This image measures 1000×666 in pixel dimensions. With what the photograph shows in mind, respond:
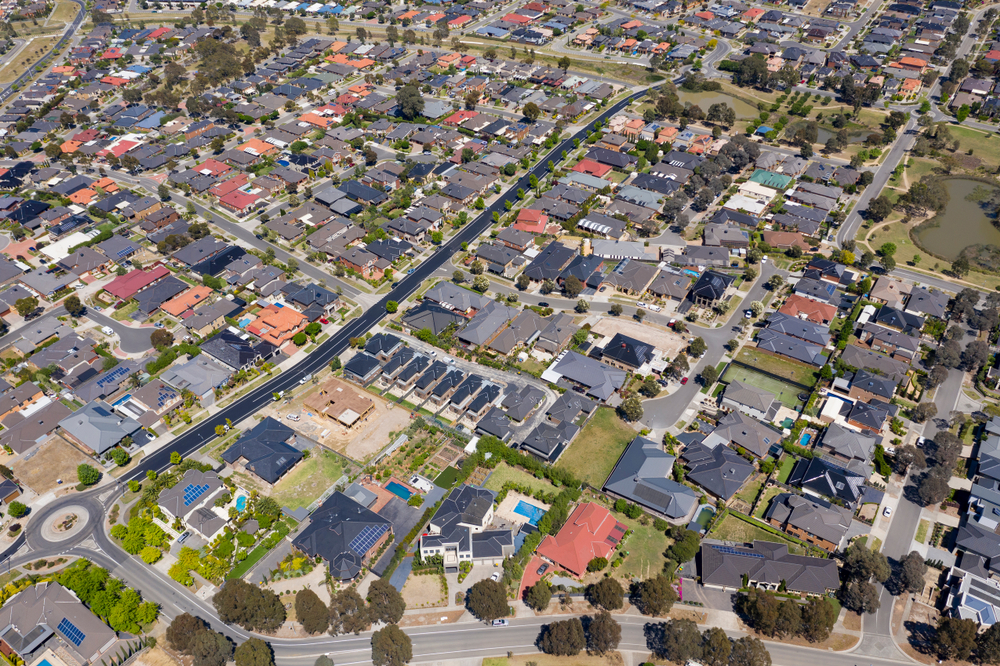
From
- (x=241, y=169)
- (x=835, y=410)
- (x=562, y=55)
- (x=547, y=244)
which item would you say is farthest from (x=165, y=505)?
(x=562, y=55)

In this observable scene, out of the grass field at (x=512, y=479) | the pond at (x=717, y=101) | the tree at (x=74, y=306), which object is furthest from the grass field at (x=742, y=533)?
the pond at (x=717, y=101)

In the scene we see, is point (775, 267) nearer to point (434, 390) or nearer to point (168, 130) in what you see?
point (434, 390)

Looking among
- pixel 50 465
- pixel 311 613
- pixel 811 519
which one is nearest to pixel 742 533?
pixel 811 519

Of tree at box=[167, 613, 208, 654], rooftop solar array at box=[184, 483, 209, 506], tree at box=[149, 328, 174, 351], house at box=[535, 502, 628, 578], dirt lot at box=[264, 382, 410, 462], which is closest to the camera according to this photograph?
tree at box=[167, 613, 208, 654]

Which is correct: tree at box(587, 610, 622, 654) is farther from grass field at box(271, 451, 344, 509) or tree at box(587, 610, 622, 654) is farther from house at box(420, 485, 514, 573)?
grass field at box(271, 451, 344, 509)

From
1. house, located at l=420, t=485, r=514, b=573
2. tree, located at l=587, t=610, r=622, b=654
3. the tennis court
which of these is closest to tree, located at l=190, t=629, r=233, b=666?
house, located at l=420, t=485, r=514, b=573

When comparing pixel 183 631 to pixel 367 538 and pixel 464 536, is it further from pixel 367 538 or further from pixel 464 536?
pixel 464 536
